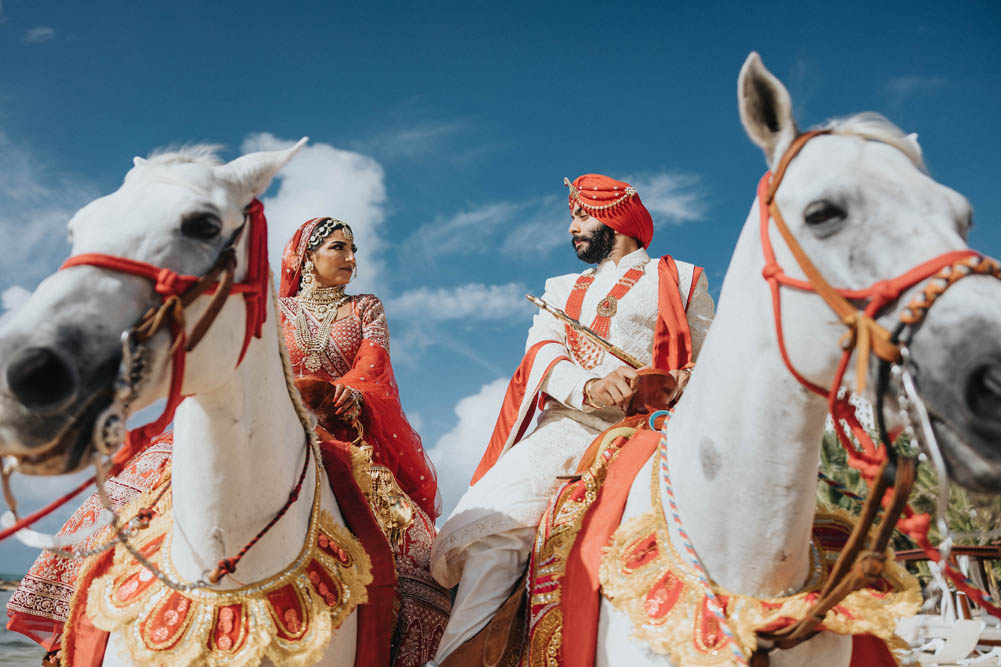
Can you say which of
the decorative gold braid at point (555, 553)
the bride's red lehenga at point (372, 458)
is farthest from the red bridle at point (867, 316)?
the bride's red lehenga at point (372, 458)

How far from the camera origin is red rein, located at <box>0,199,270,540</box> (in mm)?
2404

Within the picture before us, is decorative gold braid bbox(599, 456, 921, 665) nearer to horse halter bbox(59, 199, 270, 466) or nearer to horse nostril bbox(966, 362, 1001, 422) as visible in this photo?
horse nostril bbox(966, 362, 1001, 422)

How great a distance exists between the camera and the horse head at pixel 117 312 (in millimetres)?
2180

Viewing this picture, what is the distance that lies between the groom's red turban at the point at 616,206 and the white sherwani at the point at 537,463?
0.20 meters

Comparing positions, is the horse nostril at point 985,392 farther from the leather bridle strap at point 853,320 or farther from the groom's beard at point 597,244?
the groom's beard at point 597,244

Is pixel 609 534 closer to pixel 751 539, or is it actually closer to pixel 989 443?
pixel 751 539

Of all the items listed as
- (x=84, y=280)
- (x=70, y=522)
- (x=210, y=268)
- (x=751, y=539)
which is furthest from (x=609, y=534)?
(x=70, y=522)

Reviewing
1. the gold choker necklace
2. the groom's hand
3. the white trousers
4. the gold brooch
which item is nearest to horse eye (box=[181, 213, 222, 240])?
the white trousers

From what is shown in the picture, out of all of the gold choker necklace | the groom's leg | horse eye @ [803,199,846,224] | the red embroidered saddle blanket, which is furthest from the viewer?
the gold choker necklace

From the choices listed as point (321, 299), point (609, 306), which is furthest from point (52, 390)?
point (609, 306)

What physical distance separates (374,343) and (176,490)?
2.10 m

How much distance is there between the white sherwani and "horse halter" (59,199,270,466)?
1.62 m

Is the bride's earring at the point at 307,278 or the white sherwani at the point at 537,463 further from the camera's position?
the bride's earring at the point at 307,278

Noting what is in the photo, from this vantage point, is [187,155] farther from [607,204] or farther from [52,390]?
[607,204]
